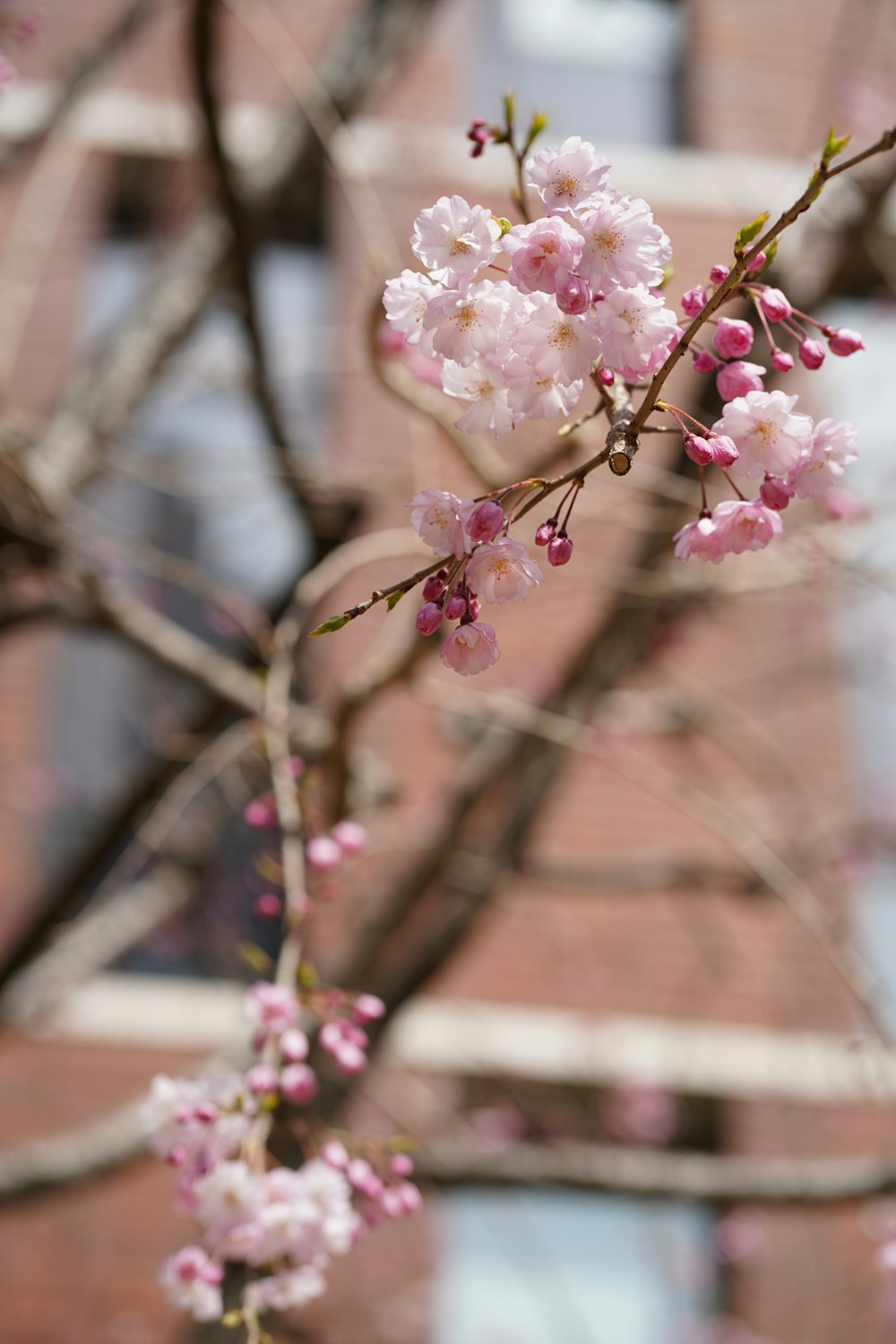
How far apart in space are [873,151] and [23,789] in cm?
544

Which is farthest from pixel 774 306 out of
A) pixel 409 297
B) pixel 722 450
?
pixel 409 297

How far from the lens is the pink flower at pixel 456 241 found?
0.98m

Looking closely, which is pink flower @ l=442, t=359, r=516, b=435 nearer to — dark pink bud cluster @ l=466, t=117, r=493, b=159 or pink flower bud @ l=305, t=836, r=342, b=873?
dark pink bud cluster @ l=466, t=117, r=493, b=159

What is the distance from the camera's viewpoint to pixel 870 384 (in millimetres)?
4055

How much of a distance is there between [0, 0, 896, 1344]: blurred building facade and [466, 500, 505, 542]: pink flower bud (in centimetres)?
303

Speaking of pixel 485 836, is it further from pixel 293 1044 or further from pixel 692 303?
pixel 692 303

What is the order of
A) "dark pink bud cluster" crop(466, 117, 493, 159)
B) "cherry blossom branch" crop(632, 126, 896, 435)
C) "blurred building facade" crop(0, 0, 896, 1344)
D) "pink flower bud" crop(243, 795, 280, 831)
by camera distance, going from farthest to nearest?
"blurred building facade" crop(0, 0, 896, 1344), "pink flower bud" crop(243, 795, 280, 831), "dark pink bud cluster" crop(466, 117, 493, 159), "cherry blossom branch" crop(632, 126, 896, 435)

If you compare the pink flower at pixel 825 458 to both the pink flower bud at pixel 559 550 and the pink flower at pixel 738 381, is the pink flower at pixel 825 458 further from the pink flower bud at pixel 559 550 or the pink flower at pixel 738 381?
the pink flower bud at pixel 559 550

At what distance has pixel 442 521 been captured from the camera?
3.23ft

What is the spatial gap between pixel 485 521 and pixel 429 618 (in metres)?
0.08

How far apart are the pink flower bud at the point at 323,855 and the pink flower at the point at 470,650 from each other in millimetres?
787

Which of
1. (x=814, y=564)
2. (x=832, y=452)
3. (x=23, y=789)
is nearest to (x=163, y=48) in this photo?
(x=23, y=789)

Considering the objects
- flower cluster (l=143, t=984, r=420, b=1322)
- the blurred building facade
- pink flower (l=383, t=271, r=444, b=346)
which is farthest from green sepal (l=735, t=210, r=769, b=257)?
the blurred building facade

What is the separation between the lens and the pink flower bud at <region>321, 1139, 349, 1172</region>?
1.53 metres
